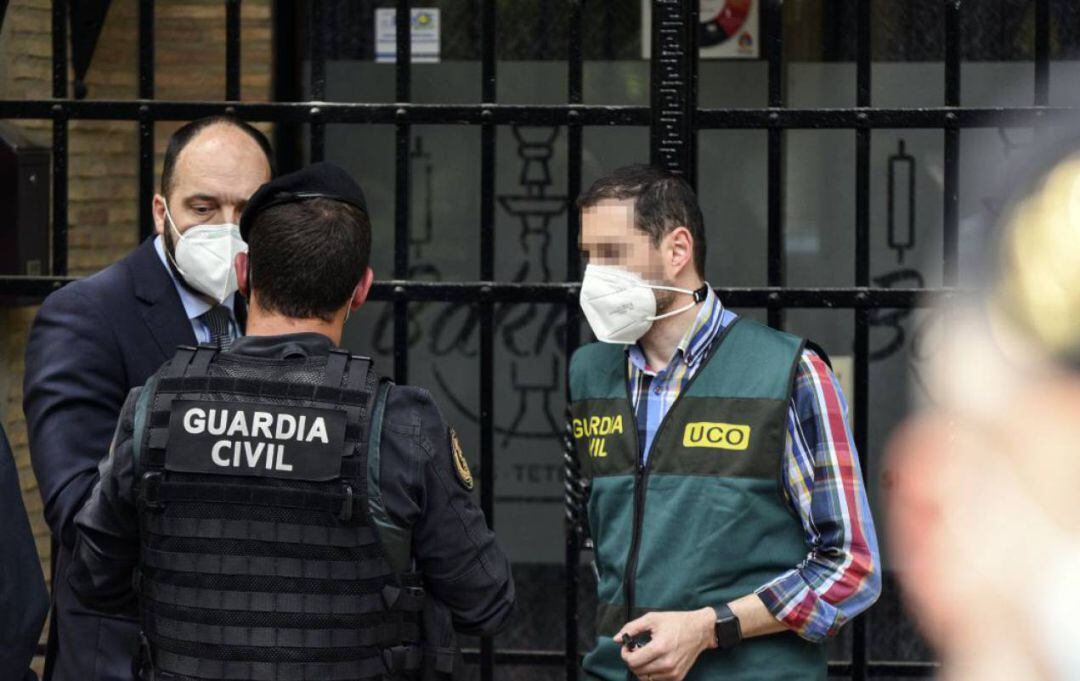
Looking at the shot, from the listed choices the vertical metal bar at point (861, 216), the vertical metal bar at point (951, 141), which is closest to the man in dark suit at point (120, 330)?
the vertical metal bar at point (861, 216)

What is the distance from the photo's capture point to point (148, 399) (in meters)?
2.64

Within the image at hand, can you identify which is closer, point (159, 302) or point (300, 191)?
point (300, 191)

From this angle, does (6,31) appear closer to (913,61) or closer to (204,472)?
(204,472)

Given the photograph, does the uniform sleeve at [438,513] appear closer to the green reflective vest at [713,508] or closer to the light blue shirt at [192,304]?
the green reflective vest at [713,508]

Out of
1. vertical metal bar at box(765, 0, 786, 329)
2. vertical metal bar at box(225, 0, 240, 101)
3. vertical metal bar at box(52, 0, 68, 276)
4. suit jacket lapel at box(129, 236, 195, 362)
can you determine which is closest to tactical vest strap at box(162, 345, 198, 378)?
suit jacket lapel at box(129, 236, 195, 362)

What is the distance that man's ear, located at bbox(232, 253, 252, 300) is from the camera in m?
2.76

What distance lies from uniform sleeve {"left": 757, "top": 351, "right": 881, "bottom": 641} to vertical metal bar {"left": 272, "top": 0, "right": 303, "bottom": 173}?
279cm

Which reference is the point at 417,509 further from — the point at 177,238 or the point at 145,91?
the point at 145,91

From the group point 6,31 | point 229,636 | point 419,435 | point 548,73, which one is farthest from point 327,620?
point 548,73

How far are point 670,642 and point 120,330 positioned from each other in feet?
4.21

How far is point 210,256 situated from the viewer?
129 inches

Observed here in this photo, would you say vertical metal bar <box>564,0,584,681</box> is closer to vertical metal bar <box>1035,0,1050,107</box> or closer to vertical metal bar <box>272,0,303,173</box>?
vertical metal bar <box>1035,0,1050,107</box>

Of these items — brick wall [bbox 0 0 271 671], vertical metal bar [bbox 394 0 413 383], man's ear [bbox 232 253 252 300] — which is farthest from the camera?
brick wall [bbox 0 0 271 671]

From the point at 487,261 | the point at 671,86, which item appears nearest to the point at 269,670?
the point at 487,261
